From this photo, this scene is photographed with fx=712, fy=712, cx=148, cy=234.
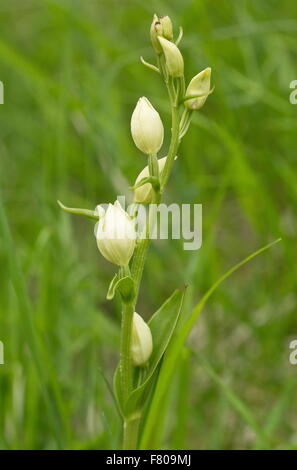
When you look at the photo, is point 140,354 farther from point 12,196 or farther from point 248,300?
point 12,196

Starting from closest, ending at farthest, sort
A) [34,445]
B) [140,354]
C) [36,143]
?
1. [140,354]
2. [34,445]
3. [36,143]

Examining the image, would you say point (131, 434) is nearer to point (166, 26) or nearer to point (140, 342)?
point (140, 342)

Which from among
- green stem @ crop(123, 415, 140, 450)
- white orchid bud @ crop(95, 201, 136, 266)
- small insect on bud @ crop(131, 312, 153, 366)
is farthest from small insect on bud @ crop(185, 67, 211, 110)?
green stem @ crop(123, 415, 140, 450)

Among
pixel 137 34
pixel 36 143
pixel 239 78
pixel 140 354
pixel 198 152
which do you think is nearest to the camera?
pixel 140 354

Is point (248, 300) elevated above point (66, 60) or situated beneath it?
situated beneath

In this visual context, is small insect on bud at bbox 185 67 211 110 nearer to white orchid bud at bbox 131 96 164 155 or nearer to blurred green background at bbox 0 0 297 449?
white orchid bud at bbox 131 96 164 155

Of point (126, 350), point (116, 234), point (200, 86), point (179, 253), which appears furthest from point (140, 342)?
point (179, 253)

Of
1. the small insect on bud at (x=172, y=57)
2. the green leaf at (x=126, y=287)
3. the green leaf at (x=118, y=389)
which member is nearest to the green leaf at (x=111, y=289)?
the green leaf at (x=126, y=287)

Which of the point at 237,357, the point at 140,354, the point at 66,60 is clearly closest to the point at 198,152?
the point at 66,60
